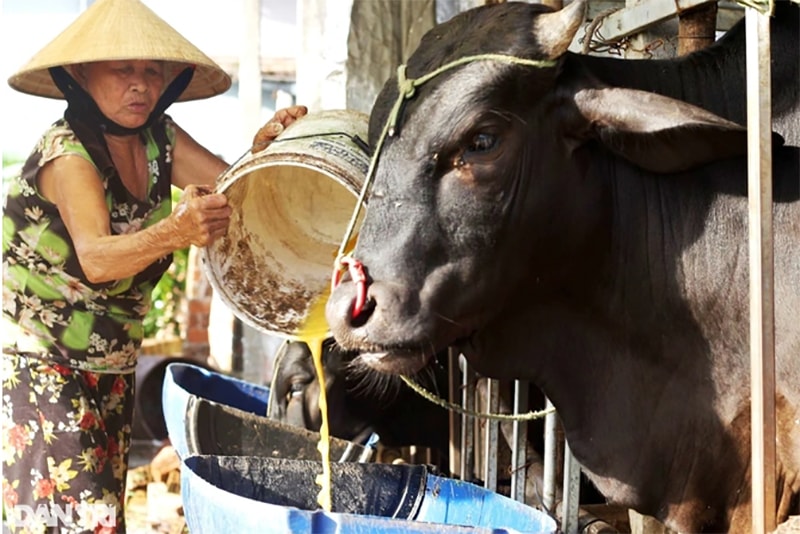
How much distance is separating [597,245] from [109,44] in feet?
6.16

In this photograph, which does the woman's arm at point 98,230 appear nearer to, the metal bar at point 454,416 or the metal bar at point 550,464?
the metal bar at point 454,416

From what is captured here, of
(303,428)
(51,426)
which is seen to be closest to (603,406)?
(303,428)

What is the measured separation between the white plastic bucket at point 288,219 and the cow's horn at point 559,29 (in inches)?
Answer: 29.5

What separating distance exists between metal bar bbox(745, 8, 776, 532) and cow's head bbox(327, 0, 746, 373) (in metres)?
0.31

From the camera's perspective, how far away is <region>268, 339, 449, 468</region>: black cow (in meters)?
3.99

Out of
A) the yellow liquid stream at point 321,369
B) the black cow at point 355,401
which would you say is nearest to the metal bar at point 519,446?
the black cow at point 355,401

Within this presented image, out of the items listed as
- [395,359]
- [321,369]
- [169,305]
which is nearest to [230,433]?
[321,369]

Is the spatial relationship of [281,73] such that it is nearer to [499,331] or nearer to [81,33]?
[81,33]

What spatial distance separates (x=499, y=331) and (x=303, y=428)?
1474mm

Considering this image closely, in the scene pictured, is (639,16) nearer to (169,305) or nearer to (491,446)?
(491,446)

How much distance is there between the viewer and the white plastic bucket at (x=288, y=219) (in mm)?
3076

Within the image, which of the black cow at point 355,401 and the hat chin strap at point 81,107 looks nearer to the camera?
the hat chin strap at point 81,107

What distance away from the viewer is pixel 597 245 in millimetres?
2529

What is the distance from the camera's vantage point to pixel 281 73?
5914mm
